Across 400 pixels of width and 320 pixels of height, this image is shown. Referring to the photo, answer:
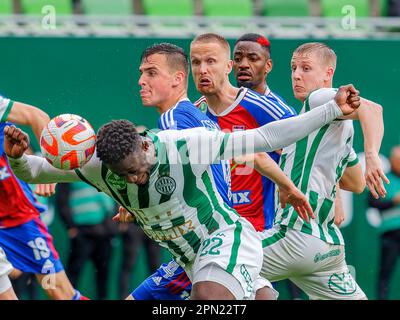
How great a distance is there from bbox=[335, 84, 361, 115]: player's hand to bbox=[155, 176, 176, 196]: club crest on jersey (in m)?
1.18

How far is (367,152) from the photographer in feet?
25.2

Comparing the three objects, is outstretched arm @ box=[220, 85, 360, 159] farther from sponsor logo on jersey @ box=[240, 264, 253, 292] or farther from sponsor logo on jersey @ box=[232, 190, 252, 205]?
sponsor logo on jersey @ box=[232, 190, 252, 205]

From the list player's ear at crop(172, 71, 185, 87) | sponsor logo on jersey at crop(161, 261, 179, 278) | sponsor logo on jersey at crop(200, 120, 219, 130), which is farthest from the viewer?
sponsor logo on jersey at crop(161, 261, 179, 278)

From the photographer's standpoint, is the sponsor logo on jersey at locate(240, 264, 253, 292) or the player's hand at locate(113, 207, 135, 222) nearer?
the sponsor logo on jersey at locate(240, 264, 253, 292)

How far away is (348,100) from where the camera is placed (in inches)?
279

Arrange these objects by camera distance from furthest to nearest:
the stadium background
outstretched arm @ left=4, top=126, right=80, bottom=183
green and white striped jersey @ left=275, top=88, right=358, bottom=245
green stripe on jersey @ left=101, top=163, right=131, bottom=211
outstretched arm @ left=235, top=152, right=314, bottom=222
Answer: the stadium background, green and white striped jersey @ left=275, top=88, right=358, bottom=245, outstretched arm @ left=235, top=152, right=314, bottom=222, outstretched arm @ left=4, top=126, right=80, bottom=183, green stripe on jersey @ left=101, top=163, right=131, bottom=211

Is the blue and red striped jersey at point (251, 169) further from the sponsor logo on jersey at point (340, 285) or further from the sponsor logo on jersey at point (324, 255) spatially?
the sponsor logo on jersey at point (340, 285)

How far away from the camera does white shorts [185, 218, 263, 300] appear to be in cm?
716

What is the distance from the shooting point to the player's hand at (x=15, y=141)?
7.13 m

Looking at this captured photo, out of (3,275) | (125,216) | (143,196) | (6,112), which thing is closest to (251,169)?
(125,216)

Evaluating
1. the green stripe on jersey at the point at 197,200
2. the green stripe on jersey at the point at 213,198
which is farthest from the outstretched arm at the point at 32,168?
the green stripe on jersey at the point at 213,198

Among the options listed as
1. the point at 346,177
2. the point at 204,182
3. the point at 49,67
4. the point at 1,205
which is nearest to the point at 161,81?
the point at 204,182

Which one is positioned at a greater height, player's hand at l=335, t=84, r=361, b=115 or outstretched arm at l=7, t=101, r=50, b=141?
player's hand at l=335, t=84, r=361, b=115

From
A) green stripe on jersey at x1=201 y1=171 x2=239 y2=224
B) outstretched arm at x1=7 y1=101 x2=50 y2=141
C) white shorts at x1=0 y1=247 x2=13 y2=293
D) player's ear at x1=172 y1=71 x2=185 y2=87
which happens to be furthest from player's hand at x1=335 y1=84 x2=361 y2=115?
white shorts at x1=0 y1=247 x2=13 y2=293
